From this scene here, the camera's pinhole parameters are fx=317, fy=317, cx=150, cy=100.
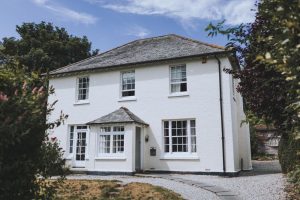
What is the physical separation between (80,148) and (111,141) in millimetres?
3138

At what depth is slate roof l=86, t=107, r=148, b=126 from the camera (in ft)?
A: 57.9

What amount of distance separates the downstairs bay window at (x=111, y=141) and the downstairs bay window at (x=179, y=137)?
8.35 feet

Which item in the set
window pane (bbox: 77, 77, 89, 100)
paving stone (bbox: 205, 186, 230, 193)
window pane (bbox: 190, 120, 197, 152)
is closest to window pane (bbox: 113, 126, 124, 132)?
window pane (bbox: 190, 120, 197, 152)

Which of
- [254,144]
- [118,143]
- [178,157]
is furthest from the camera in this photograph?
[254,144]

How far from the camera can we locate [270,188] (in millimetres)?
11625

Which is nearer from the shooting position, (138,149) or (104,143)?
(104,143)

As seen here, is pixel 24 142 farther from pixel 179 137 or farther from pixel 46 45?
pixel 46 45

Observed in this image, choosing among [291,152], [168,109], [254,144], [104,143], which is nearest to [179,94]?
[168,109]

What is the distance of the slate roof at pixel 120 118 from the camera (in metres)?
17.7

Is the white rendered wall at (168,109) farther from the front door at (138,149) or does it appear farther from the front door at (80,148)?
the front door at (80,148)

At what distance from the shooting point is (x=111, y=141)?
59.8 ft

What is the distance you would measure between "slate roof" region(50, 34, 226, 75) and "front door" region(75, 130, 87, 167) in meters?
4.26

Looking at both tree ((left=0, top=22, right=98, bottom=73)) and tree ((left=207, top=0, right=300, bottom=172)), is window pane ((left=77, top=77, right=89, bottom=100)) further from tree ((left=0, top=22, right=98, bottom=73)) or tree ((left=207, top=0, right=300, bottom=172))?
tree ((left=0, top=22, right=98, bottom=73))

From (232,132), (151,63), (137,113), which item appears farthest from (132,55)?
(232,132)
